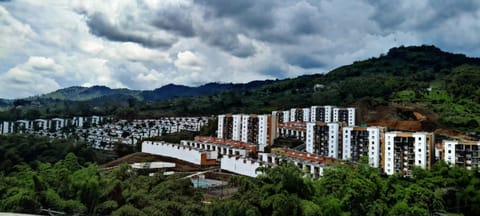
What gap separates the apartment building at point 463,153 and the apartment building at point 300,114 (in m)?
20.8

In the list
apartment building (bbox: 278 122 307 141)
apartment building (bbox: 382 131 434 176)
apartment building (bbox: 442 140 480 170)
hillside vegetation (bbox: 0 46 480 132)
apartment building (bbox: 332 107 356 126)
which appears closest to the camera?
apartment building (bbox: 442 140 480 170)

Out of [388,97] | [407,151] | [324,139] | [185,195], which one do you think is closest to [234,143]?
[324,139]

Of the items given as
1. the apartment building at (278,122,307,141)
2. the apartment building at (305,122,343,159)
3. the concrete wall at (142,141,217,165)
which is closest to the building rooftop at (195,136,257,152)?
the concrete wall at (142,141,217,165)

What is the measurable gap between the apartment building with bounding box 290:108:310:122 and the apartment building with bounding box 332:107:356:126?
3.55m

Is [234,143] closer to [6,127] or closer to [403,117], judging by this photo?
[403,117]

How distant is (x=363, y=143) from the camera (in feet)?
105

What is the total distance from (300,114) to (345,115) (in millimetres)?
6122

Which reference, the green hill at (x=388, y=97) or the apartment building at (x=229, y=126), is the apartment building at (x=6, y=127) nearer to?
the green hill at (x=388, y=97)

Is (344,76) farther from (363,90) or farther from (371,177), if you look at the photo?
(371,177)

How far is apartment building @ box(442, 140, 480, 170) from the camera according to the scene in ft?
88.0

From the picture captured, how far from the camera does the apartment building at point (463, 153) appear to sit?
88.0 ft

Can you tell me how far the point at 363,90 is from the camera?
185 feet

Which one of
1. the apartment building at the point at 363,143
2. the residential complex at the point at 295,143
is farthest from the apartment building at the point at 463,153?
the apartment building at the point at 363,143

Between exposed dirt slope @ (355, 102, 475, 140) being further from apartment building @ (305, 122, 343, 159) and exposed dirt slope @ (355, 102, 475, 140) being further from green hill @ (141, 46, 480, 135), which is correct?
apartment building @ (305, 122, 343, 159)
